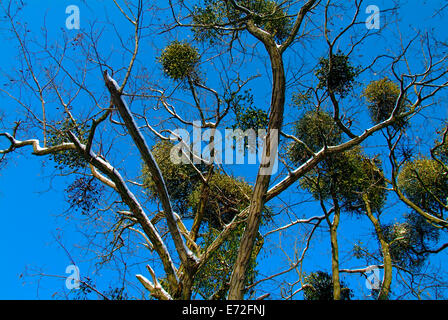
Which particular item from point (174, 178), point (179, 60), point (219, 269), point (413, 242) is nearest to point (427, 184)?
point (413, 242)

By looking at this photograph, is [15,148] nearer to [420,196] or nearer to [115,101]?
[115,101]

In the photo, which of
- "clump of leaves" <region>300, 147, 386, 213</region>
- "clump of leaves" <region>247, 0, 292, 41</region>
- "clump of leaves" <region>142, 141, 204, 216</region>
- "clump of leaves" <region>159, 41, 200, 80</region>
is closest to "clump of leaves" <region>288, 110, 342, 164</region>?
"clump of leaves" <region>300, 147, 386, 213</region>

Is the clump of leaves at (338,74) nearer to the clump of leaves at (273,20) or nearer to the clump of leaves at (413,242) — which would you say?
the clump of leaves at (273,20)

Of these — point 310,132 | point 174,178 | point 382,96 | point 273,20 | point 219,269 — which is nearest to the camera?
point 273,20

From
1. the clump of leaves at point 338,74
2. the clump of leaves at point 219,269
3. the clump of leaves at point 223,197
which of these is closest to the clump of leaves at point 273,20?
the clump of leaves at point 338,74

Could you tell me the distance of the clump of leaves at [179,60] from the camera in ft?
18.4

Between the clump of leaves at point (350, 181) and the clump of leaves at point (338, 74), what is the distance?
1.14 m

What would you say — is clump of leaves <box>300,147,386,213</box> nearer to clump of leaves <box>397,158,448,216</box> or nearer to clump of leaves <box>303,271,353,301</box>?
clump of leaves <box>397,158,448,216</box>

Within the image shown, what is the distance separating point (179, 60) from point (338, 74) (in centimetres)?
244

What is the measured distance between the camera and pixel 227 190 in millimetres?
5828

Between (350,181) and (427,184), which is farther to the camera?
(427,184)

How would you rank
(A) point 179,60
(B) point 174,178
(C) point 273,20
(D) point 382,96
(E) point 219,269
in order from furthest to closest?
(D) point 382,96 < (B) point 174,178 < (A) point 179,60 < (E) point 219,269 < (C) point 273,20

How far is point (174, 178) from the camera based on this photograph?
6.11m

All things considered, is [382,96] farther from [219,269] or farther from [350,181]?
[219,269]
